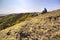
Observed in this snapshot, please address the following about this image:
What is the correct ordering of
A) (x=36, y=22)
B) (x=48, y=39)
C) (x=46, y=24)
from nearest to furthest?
(x=48, y=39), (x=46, y=24), (x=36, y=22)

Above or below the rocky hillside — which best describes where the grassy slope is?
below

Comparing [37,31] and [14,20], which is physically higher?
[37,31]

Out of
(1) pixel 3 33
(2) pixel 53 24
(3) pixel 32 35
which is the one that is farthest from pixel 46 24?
(1) pixel 3 33

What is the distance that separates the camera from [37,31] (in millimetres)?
11062

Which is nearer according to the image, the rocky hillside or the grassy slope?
the rocky hillside

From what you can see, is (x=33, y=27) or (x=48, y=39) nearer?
(x=48, y=39)

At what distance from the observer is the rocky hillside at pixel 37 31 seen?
34.0ft

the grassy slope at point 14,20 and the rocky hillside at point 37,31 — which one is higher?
the rocky hillside at point 37,31

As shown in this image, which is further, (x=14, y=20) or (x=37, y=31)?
(x=14, y=20)

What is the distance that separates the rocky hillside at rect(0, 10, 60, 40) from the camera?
10.4 m

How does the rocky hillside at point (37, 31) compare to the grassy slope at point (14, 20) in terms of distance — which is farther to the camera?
the grassy slope at point (14, 20)

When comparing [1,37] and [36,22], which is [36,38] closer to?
[36,22]

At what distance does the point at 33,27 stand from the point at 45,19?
1.69 m

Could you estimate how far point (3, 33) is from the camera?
41.0ft
